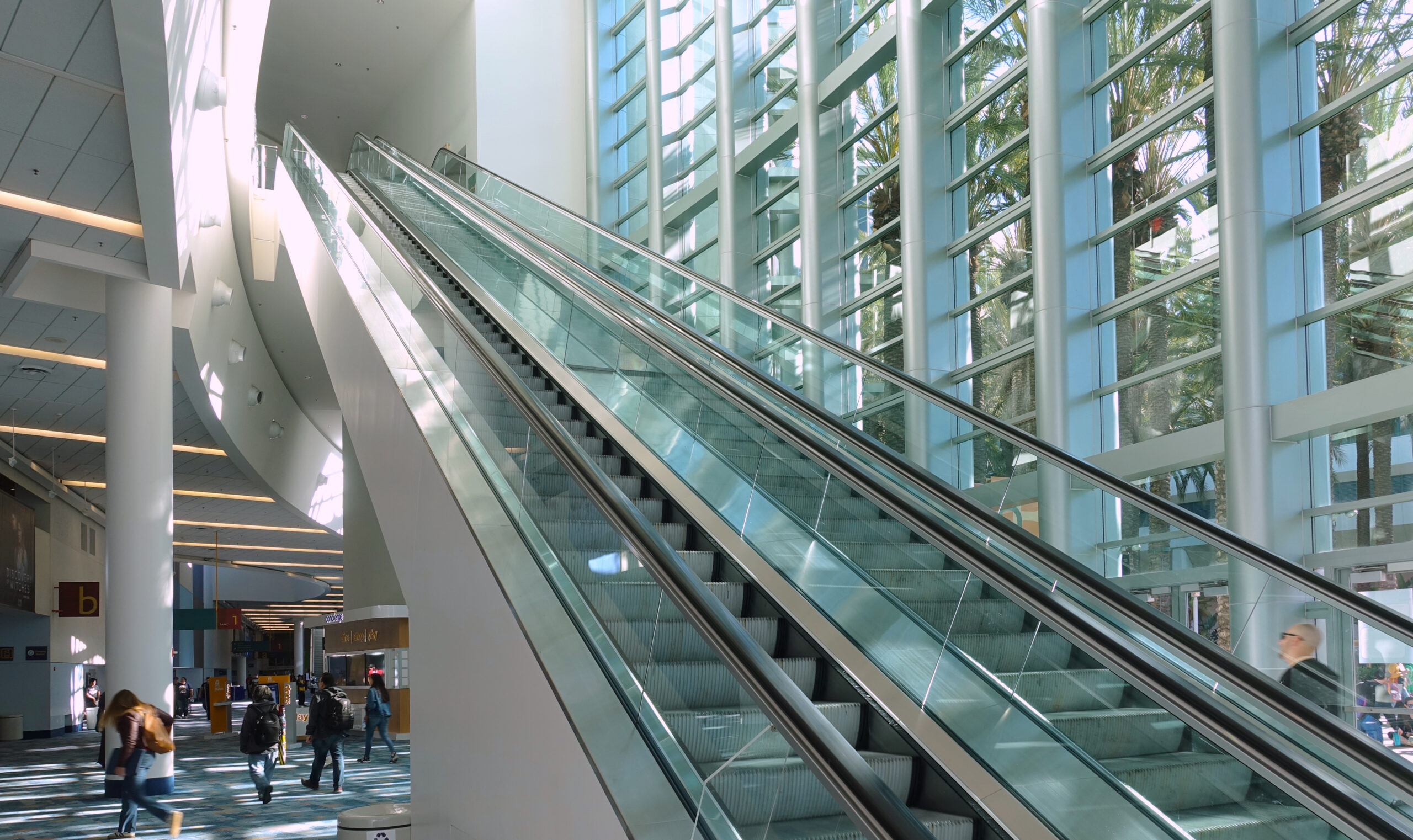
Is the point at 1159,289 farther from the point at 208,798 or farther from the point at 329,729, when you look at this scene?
the point at 208,798

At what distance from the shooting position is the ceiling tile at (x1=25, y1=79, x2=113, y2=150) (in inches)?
335

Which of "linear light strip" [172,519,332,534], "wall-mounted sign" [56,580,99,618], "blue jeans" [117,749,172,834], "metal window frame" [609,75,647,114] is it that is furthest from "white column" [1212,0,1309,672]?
"linear light strip" [172,519,332,534]

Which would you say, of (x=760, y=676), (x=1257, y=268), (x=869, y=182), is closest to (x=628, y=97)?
(x=869, y=182)

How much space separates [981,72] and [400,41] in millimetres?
14230

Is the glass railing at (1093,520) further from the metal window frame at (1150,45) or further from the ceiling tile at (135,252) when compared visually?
the ceiling tile at (135,252)

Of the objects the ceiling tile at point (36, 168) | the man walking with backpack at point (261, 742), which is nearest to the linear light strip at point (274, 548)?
the man walking with backpack at point (261, 742)

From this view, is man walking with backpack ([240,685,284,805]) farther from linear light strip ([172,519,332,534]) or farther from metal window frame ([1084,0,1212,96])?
linear light strip ([172,519,332,534])

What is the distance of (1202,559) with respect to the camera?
4777 millimetres

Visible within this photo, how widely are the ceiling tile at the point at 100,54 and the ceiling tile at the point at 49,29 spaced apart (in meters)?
0.04

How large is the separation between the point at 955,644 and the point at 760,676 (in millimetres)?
1737

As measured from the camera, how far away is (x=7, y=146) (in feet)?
30.9

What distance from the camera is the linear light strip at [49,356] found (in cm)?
1554

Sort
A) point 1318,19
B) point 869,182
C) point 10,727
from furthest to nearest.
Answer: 1. point 10,727
2. point 869,182
3. point 1318,19

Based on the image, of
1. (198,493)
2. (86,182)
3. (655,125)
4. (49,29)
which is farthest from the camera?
(198,493)
